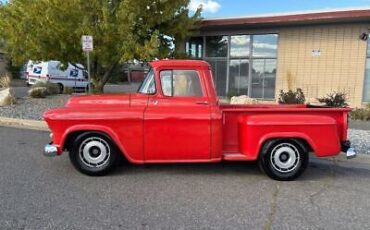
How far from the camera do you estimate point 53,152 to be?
18.6ft

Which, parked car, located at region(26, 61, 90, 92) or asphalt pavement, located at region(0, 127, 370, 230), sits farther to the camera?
parked car, located at region(26, 61, 90, 92)

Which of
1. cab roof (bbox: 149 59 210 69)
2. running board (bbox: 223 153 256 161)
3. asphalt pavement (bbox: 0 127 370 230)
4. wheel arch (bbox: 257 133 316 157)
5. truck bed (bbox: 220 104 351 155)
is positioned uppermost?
cab roof (bbox: 149 59 210 69)

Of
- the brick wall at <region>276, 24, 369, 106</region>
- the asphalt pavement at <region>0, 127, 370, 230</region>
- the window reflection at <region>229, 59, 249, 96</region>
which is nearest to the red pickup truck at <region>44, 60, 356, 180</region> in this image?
the asphalt pavement at <region>0, 127, 370, 230</region>

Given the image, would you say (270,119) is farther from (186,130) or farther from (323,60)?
(323,60)

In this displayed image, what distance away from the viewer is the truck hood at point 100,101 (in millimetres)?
5934

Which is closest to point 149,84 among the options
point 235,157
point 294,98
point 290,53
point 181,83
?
point 181,83

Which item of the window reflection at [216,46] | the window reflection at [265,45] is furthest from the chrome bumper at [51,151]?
the window reflection at [216,46]

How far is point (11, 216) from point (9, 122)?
7.99m

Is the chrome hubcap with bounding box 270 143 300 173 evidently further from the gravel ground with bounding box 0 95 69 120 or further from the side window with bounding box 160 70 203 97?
the gravel ground with bounding box 0 95 69 120

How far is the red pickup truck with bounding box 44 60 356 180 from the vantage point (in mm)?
5629

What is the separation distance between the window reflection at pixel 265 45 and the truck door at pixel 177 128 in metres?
10.3

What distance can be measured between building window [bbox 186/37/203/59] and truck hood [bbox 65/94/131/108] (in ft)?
37.1

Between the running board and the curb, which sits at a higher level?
the running board

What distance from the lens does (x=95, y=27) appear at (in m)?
13.2
